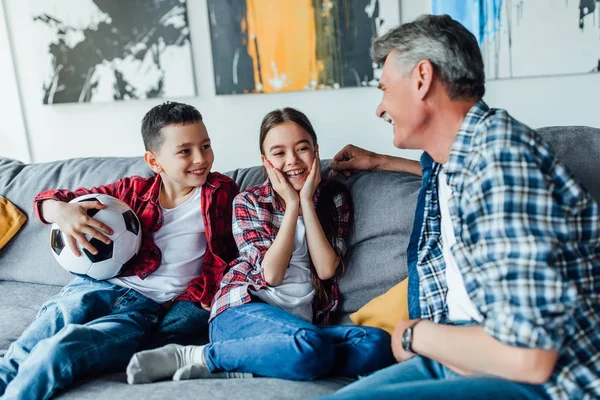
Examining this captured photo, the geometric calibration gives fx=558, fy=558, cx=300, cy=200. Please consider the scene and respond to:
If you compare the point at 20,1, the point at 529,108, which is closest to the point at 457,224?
the point at 529,108

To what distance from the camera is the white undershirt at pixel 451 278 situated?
1.22m

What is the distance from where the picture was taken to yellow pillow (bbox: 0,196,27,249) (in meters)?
2.32

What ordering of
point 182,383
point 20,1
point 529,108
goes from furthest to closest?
point 20,1
point 529,108
point 182,383

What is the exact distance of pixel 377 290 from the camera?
1775mm

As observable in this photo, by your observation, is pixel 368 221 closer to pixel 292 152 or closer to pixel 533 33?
pixel 292 152

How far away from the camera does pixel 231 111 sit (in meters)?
2.76

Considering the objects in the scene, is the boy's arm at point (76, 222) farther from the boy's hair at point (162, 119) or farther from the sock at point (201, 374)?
the sock at point (201, 374)

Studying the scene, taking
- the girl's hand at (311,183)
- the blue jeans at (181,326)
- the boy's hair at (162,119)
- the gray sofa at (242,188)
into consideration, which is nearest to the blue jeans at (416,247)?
the gray sofa at (242,188)

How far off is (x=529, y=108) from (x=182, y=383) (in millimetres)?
1804

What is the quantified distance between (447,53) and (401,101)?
0.46 feet

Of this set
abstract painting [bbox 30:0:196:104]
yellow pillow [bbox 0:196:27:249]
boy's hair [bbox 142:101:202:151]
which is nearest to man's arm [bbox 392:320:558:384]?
boy's hair [bbox 142:101:202:151]

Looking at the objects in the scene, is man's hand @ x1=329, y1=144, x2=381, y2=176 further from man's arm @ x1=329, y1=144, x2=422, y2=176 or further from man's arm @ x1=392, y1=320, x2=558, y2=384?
man's arm @ x1=392, y1=320, x2=558, y2=384

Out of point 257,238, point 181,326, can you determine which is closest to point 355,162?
point 257,238

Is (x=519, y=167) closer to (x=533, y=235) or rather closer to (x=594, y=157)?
(x=533, y=235)
